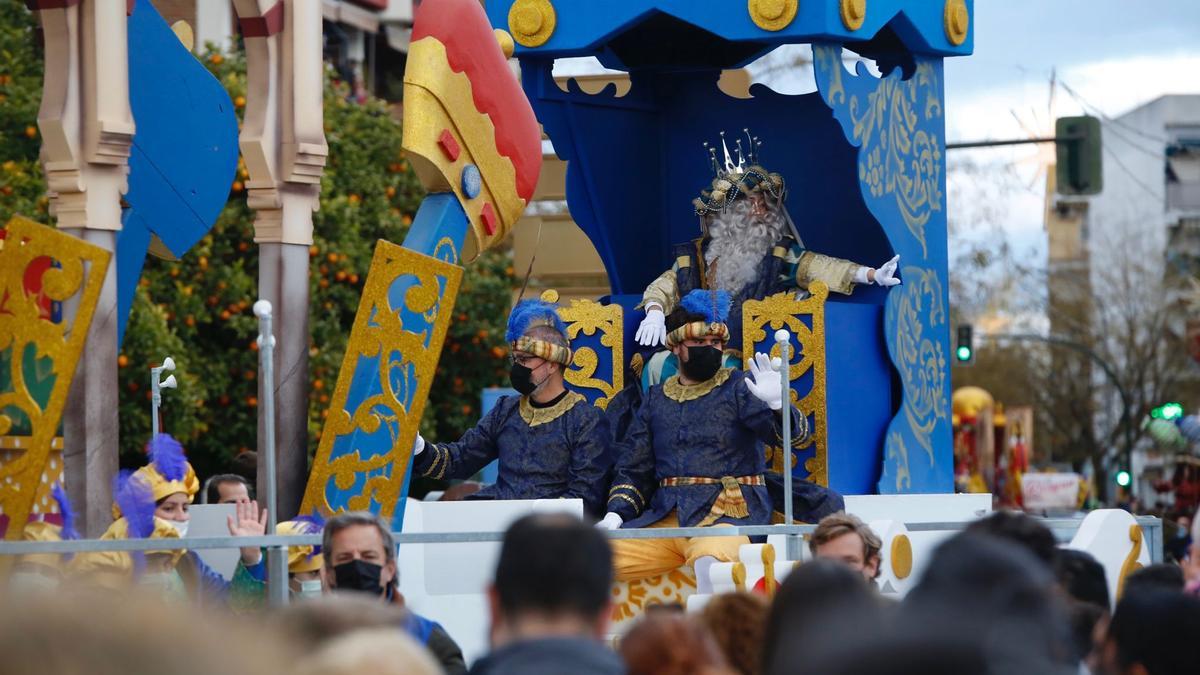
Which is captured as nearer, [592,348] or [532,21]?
[592,348]

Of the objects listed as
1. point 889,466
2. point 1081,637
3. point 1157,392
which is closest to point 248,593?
point 1081,637

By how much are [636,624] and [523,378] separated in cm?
540

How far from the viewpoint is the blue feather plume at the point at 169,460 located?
712cm

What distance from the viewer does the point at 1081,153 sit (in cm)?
1792

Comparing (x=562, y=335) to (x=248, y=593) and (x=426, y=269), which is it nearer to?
(x=426, y=269)

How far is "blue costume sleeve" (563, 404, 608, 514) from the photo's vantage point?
916 cm

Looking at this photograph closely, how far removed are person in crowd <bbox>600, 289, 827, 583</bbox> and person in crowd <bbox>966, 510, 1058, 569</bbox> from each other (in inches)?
159

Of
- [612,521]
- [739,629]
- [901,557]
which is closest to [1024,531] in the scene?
[739,629]

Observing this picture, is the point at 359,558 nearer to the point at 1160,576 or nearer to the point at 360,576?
the point at 360,576

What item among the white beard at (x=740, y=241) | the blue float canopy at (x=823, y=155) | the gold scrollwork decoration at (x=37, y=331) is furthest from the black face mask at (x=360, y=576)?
the white beard at (x=740, y=241)

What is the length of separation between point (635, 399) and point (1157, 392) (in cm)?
3077

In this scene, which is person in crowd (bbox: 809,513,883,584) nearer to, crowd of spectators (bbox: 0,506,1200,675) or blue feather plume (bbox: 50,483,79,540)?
crowd of spectators (bbox: 0,506,1200,675)

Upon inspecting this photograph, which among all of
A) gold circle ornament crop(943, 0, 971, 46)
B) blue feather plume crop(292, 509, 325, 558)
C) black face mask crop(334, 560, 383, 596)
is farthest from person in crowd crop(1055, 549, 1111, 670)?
gold circle ornament crop(943, 0, 971, 46)

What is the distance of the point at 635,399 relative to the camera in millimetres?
9875
